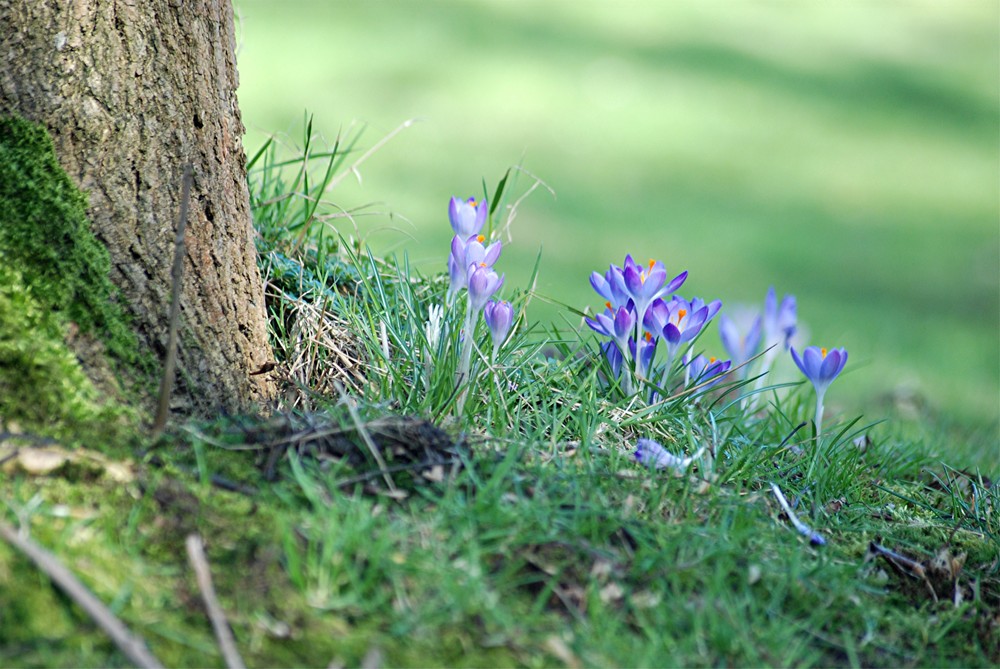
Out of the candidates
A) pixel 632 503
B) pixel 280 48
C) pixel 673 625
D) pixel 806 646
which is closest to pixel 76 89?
pixel 632 503

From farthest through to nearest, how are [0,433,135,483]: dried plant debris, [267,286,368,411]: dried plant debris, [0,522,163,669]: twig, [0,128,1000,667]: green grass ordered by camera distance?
[267,286,368,411]: dried plant debris < [0,433,135,483]: dried plant debris < [0,128,1000,667]: green grass < [0,522,163,669]: twig

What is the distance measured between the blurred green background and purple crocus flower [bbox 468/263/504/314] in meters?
3.86

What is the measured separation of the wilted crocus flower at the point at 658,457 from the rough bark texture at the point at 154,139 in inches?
30.7

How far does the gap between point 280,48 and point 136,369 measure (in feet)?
33.3

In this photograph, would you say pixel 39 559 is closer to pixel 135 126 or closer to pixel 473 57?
pixel 135 126

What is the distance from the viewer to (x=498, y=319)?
2.12 metres

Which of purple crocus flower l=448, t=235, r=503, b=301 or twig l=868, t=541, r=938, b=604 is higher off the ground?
purple crocus flower l=448, t=235, r=503, b=301

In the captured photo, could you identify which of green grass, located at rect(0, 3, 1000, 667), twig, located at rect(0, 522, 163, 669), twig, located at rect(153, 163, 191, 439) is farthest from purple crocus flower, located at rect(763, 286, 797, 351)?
twig, located at rect(0, 522, 163, 669)

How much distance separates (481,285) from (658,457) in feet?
1.60

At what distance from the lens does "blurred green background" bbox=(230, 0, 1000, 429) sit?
7883 mm

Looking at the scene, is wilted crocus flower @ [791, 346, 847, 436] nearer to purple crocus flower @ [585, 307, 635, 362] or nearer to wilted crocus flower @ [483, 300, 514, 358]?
purple crocus flower @ [585, 307, 635, 362]

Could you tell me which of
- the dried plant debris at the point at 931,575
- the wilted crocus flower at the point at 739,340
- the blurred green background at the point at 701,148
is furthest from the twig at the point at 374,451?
the blurred green background at the point at 701,148

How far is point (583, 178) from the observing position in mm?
9828

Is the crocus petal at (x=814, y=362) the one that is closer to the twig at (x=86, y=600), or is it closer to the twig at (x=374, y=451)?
the twig at (x=374, y=451)
